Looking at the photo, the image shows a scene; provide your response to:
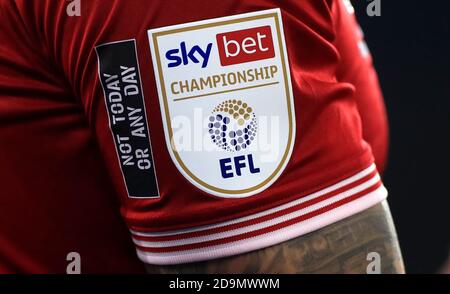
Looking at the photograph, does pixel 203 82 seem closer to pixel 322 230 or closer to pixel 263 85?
pixel 263 85

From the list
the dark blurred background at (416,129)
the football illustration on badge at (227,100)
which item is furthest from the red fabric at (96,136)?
the dark blurred background at (416,129)

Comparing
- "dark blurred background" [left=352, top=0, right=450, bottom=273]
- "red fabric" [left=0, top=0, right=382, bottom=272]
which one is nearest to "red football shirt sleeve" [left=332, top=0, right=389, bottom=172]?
"red fabric" [left=0, top=0, right=382, bottom=272]

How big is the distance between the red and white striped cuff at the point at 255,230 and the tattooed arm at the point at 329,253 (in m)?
0.01

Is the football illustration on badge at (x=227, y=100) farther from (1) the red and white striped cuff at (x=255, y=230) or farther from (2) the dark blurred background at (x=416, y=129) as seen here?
(2) the dark blurred background at (x=416, y=129)

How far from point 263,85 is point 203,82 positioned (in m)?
0.07

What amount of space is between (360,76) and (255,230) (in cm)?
40

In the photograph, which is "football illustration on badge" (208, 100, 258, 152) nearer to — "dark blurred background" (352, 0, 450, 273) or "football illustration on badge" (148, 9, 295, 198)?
"football illustration on badge" (148, 9, 295, 198)

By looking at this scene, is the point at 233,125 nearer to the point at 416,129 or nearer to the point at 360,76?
the point at 360,76

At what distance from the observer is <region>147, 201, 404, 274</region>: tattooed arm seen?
0.72m

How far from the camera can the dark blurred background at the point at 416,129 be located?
1.34 metres

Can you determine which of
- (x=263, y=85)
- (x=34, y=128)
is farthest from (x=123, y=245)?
(x=263, y=85)

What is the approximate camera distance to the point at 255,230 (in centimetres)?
71

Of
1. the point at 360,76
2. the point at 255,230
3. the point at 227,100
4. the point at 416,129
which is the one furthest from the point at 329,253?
the point at 416,129

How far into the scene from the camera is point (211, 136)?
2.30ft
